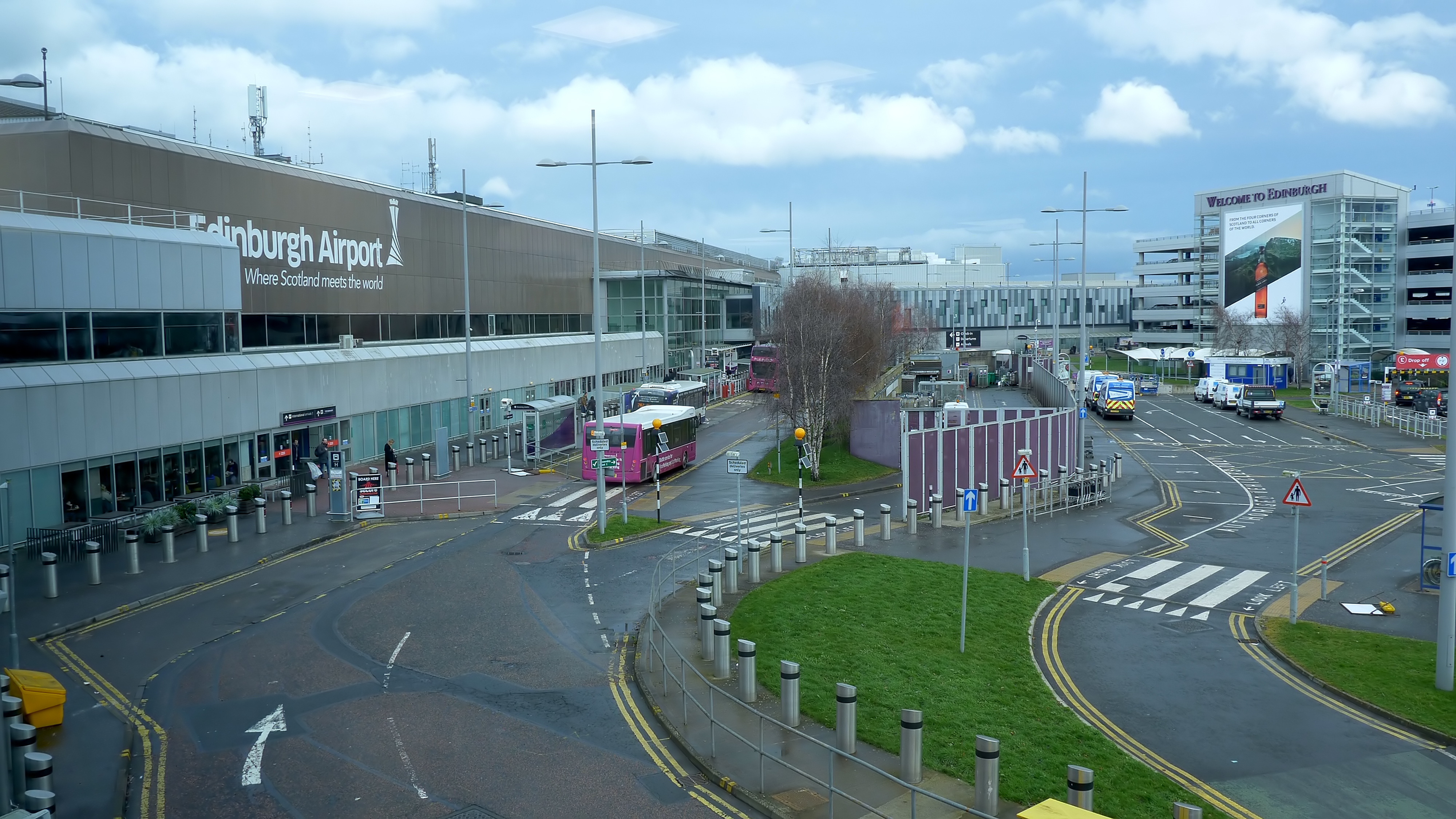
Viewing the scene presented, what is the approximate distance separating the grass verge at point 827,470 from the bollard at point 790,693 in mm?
22852

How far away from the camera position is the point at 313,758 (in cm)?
1291

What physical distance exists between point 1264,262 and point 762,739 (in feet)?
356

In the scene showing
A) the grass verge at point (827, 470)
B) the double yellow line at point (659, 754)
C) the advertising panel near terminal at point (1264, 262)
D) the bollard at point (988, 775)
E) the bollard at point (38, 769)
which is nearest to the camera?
the bollard at point (988, 775)

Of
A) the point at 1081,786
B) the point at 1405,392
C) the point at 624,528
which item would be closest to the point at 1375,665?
the point at 1081,786

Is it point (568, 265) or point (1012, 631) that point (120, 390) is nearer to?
point (1012, 631)

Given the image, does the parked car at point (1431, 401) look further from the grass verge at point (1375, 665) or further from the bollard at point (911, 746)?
the bollard at point (911, 746)

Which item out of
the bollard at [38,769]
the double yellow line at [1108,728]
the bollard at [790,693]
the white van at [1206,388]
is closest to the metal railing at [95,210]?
the bollard at [38,769]

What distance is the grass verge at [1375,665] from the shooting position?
1498 centimetres

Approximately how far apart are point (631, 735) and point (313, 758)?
4.06 meters

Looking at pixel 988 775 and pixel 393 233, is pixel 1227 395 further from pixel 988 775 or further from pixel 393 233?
pixel 988 775

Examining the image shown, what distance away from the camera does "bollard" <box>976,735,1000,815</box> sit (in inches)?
429

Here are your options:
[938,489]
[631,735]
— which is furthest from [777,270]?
[631,735]

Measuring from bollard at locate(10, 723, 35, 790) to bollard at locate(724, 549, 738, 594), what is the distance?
12.2 metres

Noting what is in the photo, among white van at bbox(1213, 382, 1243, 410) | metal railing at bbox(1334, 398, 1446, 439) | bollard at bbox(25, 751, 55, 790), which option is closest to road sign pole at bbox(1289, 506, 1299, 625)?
bollard at bbox(25, 751, 55, 790)
